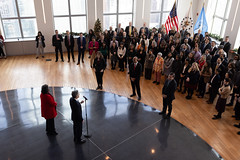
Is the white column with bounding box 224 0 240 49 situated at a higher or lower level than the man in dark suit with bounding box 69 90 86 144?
higher

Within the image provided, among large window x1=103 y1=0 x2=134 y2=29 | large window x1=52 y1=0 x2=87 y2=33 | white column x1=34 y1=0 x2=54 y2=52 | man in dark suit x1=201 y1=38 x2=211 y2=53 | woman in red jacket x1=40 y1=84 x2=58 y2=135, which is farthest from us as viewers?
large window x1=103 y1=0 x2=134 y2=29

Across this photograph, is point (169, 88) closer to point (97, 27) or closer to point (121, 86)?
point (121, 86)

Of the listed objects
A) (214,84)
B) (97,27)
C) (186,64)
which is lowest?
(214,84)

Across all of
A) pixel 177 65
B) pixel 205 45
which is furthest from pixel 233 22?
pixel 177 65

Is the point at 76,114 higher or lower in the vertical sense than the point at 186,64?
lower

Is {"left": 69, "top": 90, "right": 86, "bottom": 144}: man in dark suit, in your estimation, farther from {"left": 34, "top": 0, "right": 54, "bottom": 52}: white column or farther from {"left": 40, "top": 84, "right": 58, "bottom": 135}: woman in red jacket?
{"left": 34, "top": 0, "right": 54, "bottom": 52}: white column

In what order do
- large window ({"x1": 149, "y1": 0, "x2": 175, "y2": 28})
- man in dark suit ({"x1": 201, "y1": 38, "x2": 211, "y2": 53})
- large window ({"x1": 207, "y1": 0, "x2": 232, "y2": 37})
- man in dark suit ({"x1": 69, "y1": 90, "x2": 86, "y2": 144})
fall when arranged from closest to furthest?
man in dark suit ({"x1": 69, "y1": 90, "x2": 86, "y2": 144})
man in dark suit ({"x1": 201, "y1": 38, "x2": 211, "y2": 53})
large window ({"x1": 207, "y1": 0, "x2": 232, "y2": 37})
large window ({"x1": 149, "y1": 0, "x2": 175, "y2": 28})

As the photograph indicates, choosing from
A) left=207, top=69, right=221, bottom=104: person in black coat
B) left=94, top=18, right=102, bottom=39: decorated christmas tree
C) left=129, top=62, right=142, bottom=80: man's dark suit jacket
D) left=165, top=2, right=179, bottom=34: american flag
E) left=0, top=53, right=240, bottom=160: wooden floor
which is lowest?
left=0, top=53, right=240, bottom=160: wooden floor

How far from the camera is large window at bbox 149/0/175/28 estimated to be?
14.2 m

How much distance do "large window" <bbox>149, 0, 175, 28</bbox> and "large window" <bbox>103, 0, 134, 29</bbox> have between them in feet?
5.03

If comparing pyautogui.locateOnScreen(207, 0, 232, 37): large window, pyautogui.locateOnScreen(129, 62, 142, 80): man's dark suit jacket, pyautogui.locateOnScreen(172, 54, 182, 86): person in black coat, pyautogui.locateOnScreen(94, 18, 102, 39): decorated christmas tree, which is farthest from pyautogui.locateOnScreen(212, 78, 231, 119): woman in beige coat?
pyautogui.locateOnScreen(94, 18, 102, 39): decorated christmas tree

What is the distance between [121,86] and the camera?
29.2 ft

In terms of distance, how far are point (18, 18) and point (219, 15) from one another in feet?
38.7

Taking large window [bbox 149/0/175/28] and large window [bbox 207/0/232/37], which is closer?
large window [bbox 207/0/232/37]
